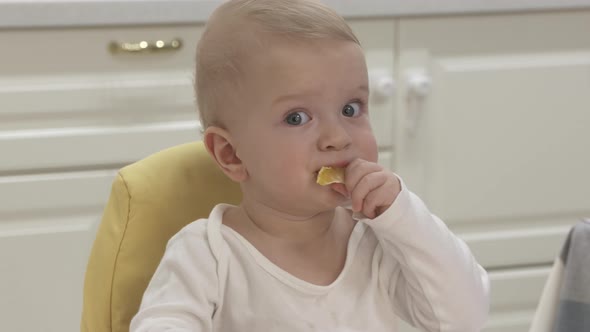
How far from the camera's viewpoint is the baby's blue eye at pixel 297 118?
1.00m

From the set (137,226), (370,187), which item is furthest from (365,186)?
(137,226)

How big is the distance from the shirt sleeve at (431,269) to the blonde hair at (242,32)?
20 centimetres

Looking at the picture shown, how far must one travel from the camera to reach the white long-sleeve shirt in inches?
39.0

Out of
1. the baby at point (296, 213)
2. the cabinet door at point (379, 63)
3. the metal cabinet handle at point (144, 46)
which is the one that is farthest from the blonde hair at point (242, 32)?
the cabinet door at point (379, 63)

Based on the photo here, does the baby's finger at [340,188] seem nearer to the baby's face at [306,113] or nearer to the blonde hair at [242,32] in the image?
the baby's face at [306,113]

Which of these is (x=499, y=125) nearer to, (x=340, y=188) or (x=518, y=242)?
(x=518, y=242)

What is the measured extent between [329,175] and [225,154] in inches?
6.1

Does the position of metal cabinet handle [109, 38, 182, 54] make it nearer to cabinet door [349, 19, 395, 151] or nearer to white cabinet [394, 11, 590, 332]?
cabinet door [349, 19, 395, 151]

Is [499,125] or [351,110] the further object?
[499,125]

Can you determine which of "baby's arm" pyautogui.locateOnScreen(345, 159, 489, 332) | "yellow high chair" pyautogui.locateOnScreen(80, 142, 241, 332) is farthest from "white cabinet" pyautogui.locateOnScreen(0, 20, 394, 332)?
"baby's arm" pyautogui.locateOnScreen(345, 159, 489, 332)

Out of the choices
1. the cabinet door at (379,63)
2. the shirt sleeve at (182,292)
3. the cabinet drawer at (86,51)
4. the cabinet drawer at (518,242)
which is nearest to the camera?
the shirt sleeve at (182,292)

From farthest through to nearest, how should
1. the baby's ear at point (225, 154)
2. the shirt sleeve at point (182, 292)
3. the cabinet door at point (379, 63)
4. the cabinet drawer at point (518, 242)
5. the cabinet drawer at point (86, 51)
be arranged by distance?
the cabinet drawer at point (518, 242)
the cabinet door at point (379, 63)
the cabinet drawer at point (86, 51)
the baby's ear at point (225, 154)
the shirt sleeve at point (182, 292)

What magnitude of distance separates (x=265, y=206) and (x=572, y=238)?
1.11 feet

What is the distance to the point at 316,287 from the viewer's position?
3.36 feet
